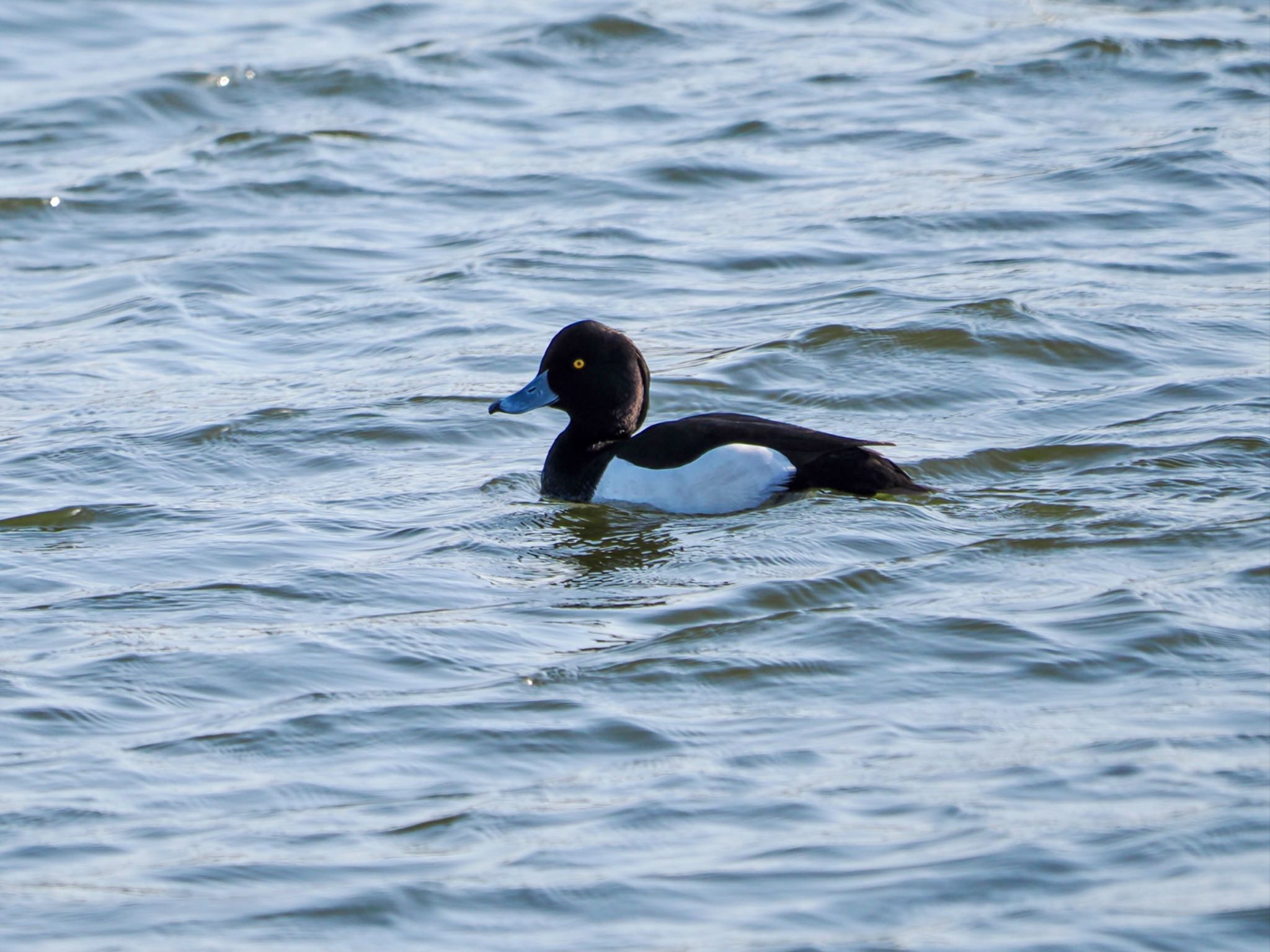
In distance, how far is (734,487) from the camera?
7.46 metres

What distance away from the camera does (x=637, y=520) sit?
7.64 m

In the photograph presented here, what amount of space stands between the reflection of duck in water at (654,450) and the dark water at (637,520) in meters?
0.13

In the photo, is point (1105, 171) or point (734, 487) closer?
point (734, 487)

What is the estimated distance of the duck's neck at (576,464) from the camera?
7.84m

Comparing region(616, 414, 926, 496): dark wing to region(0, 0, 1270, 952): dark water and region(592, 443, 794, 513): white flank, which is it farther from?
region(0, 0, 1270, 952): dark water

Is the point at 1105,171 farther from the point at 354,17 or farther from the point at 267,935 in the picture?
the point at 267,935

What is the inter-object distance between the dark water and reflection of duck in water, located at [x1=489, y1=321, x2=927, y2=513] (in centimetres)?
13

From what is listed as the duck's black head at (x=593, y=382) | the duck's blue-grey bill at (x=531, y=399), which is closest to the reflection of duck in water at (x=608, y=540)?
the duck's black head at (x=593, y=382)

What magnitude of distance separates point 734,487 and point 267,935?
3484 mm

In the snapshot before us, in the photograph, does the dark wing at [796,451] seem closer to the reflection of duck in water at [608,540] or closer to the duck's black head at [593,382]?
the reflection of duck in water at [608,540]

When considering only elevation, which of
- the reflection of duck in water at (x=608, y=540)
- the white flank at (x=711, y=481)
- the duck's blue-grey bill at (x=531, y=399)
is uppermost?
the duck's blue-grey bill at (x=531, y=399)

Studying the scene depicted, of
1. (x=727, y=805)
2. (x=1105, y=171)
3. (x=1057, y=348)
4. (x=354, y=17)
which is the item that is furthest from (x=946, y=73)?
(x=727, y=805)

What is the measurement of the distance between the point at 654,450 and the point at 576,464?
0.42m

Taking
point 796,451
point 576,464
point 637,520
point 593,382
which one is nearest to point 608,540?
point 637,520
